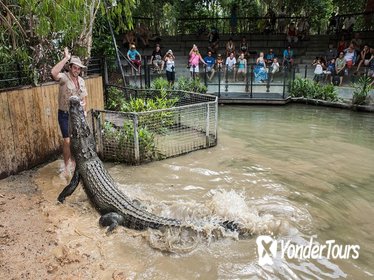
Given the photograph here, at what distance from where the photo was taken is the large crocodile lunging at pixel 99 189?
4.27 m

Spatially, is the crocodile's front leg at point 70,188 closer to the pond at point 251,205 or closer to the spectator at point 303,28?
the pond at point 251,205

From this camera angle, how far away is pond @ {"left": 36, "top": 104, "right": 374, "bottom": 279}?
384 centimetres

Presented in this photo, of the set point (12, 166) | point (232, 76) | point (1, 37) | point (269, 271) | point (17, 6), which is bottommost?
point (269, 271)

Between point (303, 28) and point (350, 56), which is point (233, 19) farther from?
point (350, 56)

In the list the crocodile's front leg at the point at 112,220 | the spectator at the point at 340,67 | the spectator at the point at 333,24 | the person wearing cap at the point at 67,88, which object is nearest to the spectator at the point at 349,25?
the spectator at the point at 333,24

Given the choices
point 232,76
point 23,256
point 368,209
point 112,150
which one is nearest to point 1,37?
point 112,150

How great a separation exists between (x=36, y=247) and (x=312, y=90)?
11.0m

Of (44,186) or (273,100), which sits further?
(273,100)

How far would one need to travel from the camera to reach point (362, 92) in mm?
11469

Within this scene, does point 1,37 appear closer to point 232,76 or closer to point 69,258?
point 69,258

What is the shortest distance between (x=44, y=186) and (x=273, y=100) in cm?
879

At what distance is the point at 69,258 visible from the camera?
12.3 feet

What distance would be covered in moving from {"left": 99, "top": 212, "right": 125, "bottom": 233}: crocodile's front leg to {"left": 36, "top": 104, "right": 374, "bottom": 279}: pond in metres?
0.08

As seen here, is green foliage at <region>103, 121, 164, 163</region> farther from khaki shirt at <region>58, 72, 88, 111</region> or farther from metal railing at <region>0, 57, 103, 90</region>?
metal railing at <region>0, 57, 103, 90</region>
